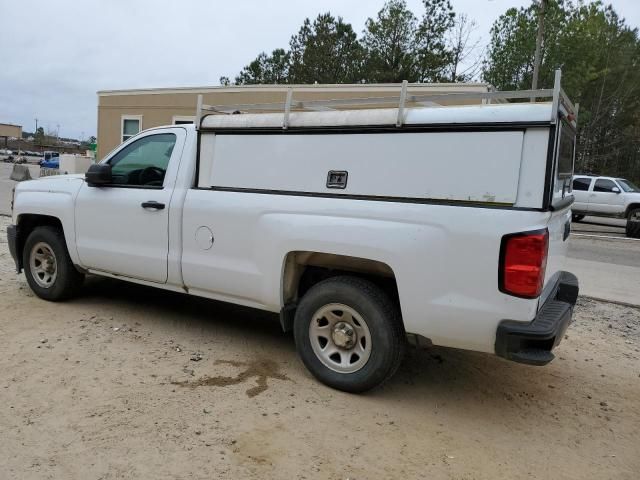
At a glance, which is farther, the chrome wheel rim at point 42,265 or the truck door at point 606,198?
the truck door at point 606,198

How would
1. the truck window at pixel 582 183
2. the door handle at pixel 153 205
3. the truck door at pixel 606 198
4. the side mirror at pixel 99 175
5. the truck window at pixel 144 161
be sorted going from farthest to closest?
the truck window at pixel 582 183, the truck door at pixel 606 198, the side mirror at pixel 99 175, the truck window at pixel 144 161, the door handle at pixel 153 205

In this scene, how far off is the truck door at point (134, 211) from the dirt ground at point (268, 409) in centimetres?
63

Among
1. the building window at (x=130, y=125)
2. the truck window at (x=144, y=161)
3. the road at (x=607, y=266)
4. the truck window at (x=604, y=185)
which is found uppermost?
the building window at (x=130, y=125)

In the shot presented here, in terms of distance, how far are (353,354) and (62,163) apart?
2929 centimetres

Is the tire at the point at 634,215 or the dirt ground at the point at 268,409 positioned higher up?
the tire at the point at 634,215

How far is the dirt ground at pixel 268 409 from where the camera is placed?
3.01 meters

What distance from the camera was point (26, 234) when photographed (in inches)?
233

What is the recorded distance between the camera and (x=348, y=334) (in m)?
3.85

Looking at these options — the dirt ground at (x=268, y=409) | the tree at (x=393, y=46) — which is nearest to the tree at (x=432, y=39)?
the tree at (x=393, y=46)

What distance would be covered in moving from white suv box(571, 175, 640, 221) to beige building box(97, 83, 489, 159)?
7122 millimetres

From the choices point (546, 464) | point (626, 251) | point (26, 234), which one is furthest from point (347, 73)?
point (546, 464)

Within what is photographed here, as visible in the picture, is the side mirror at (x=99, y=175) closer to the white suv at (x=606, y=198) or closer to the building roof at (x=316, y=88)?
the building roof at (x=316, y=88)

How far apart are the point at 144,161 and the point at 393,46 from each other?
32.4 meters

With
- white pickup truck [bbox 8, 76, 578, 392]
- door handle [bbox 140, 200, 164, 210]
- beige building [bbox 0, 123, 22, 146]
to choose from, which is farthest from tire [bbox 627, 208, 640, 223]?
beige building [bbox 0, 123, 22, 146]
